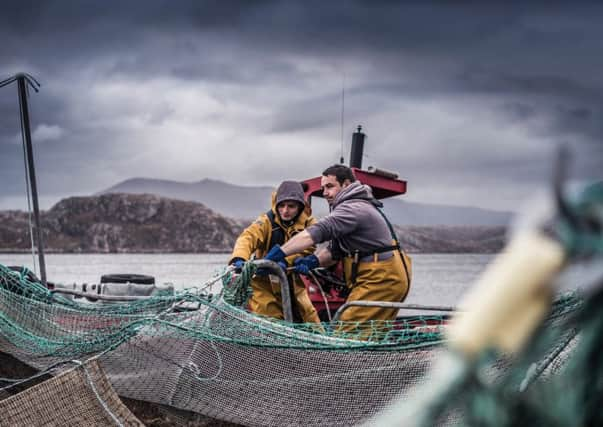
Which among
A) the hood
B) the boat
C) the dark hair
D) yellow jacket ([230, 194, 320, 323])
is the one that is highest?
the dark hair

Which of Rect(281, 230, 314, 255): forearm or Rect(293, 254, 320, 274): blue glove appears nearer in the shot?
Rect(281, 230, 314, 255): forearm

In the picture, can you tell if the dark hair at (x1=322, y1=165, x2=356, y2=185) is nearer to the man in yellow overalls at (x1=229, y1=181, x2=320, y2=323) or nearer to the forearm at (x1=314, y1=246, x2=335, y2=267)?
the man in yellow overalls at (x1=229, y1=181, x2=320, y2=323)

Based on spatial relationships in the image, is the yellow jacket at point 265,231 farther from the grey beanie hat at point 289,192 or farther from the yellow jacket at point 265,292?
the grey beanie hat at point 289,192

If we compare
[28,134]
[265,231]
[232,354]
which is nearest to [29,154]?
[28,134]

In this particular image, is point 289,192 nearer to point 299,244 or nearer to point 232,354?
point 299,244

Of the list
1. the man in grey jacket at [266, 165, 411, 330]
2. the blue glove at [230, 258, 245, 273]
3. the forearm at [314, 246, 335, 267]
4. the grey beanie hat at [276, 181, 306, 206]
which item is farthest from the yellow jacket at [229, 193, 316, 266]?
the blue glove at [230, 258, 245, 273]

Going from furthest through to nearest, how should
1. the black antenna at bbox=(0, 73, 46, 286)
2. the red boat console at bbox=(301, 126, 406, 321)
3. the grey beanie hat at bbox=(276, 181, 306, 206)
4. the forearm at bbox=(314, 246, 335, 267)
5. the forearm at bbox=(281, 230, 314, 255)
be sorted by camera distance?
1. the black antenna at bbox=(0, 73, 46, 286)
2. the red boat console at bbox=(301, 126, 406, 321)
3. the grey beanie hat at bbox=(276, 181, 306, 206)
4. the forearm at bbox=(314, 246, 335, 267)
5. the forearm at bbox=(281, 230, 314, 255)

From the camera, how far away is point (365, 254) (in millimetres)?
6676

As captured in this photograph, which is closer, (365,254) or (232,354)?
(232,354)

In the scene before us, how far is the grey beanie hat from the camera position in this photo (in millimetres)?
7195

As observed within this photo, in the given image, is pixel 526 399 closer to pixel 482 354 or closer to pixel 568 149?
pixel 482 354

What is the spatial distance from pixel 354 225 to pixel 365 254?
0.31 metres

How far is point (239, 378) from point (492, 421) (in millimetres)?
4474

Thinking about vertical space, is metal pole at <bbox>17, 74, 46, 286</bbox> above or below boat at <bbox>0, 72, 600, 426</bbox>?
above
